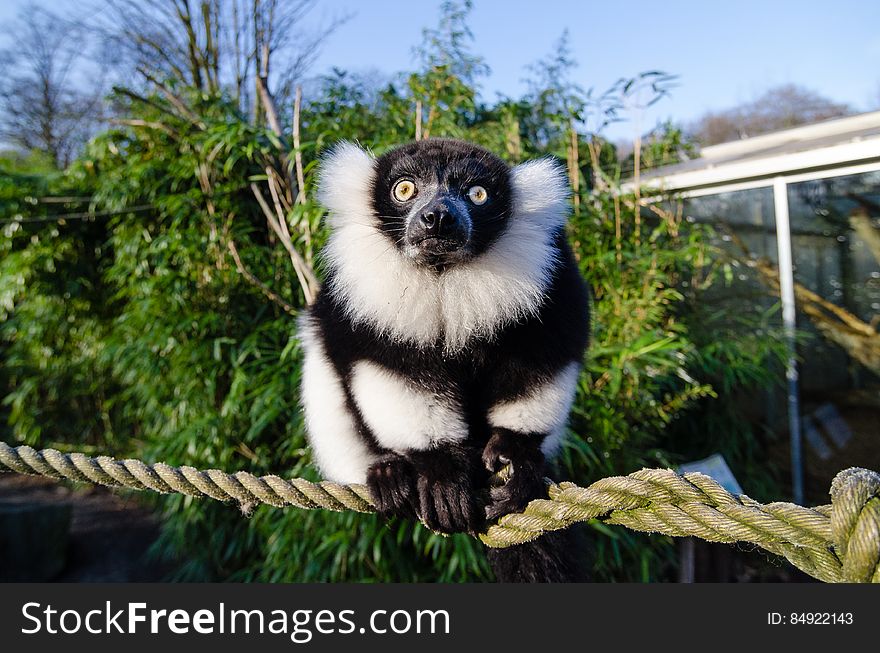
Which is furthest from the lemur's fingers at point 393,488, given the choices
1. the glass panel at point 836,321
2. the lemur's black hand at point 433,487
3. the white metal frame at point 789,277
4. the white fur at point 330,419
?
the glass panel at point 836,321

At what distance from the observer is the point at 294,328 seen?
11.1 feet

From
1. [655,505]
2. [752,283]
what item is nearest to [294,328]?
[655,505]

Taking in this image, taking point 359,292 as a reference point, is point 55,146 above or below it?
above

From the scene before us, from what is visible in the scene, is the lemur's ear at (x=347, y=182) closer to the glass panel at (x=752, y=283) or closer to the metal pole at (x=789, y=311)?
the glass panel at (x=752, y=283)

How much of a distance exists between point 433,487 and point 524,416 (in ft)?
1.07

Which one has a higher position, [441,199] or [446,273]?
[441,199]

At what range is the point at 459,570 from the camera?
2.98m

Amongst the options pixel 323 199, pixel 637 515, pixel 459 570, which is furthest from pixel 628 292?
pixel 637 515

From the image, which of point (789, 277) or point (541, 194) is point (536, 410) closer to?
point (541, 194)

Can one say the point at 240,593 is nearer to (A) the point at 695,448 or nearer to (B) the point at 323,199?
(B) the point at 323,199

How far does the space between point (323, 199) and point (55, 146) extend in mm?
12781

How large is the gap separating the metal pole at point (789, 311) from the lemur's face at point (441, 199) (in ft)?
10.5

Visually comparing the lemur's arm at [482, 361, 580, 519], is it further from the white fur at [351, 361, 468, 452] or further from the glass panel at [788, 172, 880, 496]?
the glass panel at [788, 172, 880, 496]

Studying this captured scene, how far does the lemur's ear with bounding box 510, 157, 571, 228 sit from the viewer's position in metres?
1.76
